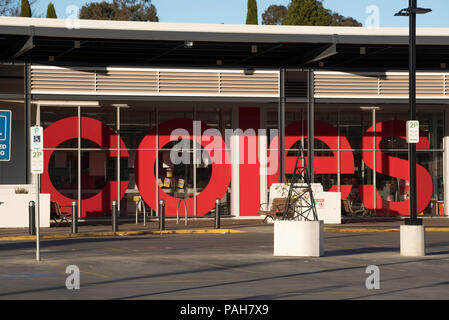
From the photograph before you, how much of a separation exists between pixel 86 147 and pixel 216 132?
16.2 feet

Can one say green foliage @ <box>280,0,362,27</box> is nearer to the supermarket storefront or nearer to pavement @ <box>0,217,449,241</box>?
the supermarket storefront

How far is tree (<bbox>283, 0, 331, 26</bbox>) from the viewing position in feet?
201

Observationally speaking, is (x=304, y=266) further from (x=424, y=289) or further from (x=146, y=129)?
(x=146, y=129)

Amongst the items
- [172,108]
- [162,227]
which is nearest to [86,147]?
[172,108]

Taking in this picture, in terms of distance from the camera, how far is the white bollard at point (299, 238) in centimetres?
1853

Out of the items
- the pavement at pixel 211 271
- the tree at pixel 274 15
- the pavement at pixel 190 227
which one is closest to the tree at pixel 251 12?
the tree at pixel 274 15

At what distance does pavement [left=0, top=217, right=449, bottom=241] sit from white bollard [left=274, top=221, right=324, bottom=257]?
25.2ft

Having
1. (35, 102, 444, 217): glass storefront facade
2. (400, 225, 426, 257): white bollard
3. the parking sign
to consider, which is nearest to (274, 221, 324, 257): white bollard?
(400, 225, 426, 257): white bollard

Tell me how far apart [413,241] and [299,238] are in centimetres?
256

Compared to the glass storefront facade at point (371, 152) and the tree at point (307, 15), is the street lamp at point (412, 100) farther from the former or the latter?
the tree at point (307, 15)

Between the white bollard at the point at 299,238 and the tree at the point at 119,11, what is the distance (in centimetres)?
6138

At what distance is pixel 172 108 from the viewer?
32219 mm

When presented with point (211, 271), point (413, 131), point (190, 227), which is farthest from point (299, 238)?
point (190, 227)
